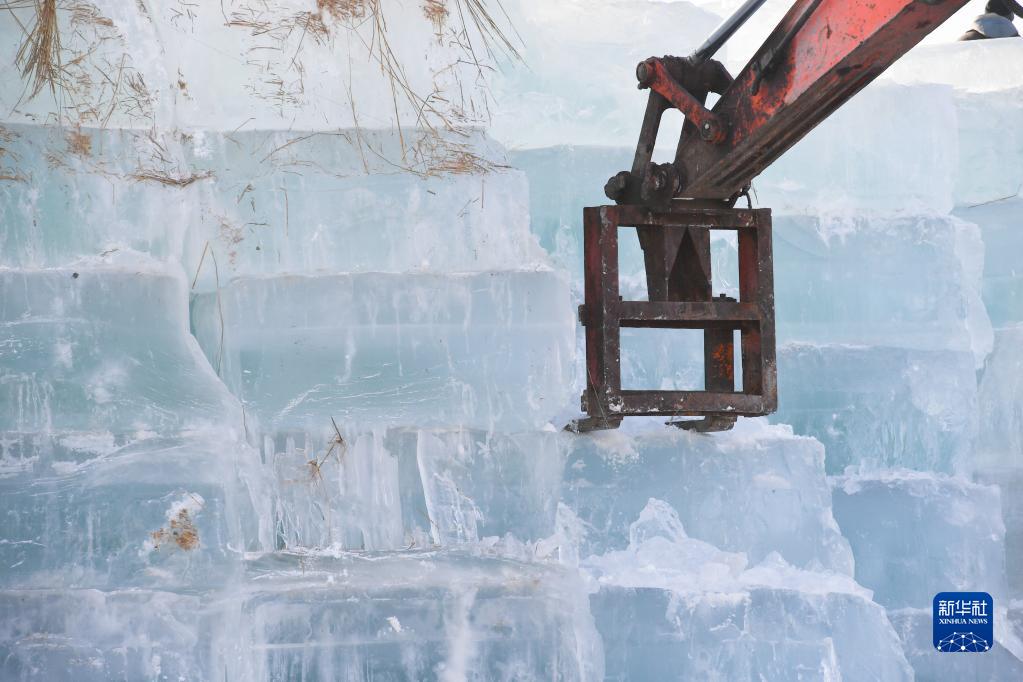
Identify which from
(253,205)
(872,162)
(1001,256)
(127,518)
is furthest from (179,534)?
(1001,256)

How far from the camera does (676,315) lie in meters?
3.41

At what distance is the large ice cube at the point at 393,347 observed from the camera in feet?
13.3

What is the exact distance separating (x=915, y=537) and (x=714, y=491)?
0.89m

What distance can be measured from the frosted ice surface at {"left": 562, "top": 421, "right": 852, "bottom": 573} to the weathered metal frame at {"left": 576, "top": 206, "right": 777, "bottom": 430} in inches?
21.1

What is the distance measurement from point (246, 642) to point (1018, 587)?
2972 mm

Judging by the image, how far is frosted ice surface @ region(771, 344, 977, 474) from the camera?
175 inches

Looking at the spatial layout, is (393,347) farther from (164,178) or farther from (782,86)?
(782,86)

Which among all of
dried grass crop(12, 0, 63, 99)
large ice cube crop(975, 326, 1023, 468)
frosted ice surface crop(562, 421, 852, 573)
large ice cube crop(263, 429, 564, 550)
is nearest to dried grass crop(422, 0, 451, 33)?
dried grass crop(12, 0, 63, 99)

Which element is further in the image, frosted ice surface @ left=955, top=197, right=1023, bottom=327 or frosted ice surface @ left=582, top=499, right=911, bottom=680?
frosted ice surface @ left=955, top=197, right=1023, bottom=327

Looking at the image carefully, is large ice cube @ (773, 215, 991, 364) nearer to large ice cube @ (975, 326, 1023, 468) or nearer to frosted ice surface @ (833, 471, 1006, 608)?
large ice cube @ (975, 326, 1023, 468)

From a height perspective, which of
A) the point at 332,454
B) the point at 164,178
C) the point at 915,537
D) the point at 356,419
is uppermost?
the point at 164,178

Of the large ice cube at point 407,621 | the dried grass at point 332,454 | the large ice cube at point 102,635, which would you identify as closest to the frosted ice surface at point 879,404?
the large ice cube at point 407,621

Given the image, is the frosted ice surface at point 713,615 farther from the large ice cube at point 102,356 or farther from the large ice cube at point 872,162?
the large ice cube at point 102,356

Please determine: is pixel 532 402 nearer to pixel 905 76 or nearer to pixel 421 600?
pixel 421 600
